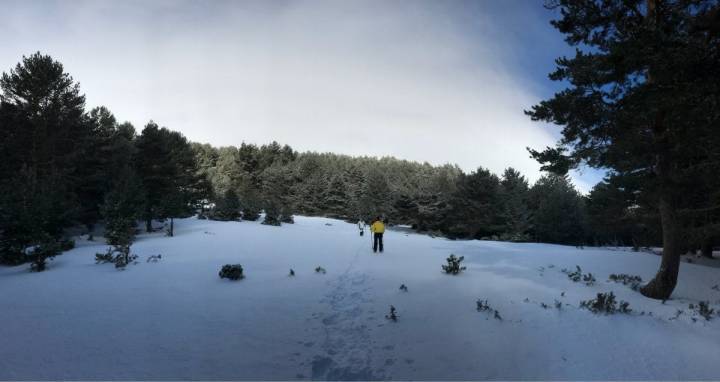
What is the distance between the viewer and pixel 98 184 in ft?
93.5

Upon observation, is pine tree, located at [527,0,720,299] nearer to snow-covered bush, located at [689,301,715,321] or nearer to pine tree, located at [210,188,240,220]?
snow-covered bush, located at [689,301,715,321]

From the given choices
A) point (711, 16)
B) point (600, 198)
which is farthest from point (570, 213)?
point (711, 16)

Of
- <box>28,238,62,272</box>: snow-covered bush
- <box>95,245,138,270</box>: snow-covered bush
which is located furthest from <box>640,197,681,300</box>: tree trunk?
<box>28,238,62,272</box>: snow-covered bush

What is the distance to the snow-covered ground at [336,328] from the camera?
4988 mm

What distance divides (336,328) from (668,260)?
896cm

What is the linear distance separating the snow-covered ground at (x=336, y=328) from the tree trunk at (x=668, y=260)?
44 cm

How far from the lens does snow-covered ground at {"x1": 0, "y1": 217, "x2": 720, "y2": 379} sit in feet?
16.4

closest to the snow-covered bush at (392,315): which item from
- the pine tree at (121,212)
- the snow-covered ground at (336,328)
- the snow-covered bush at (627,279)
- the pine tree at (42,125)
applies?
the snow-covered ground at (336,328)

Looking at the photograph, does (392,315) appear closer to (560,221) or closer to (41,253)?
(41,253)

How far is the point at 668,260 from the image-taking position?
27.6 ft

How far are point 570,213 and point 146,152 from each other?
152ft

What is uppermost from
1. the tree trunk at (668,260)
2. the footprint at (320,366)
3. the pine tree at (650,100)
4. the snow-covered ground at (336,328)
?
the pine tree at (650,100)

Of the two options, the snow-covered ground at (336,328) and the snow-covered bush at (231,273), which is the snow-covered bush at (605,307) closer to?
the snow-covered ground at (336,328)

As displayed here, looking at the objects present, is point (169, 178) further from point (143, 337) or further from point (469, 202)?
point (469, 202)
